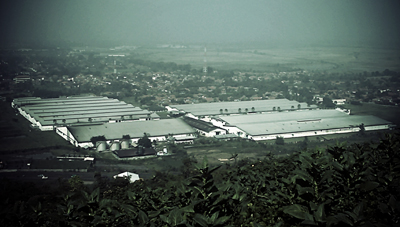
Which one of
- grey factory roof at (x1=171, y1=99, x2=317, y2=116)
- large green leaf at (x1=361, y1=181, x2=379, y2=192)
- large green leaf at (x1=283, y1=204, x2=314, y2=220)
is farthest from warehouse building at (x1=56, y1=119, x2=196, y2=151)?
large green leaf at (x1=283, y1=204, x2=314, y2=220)

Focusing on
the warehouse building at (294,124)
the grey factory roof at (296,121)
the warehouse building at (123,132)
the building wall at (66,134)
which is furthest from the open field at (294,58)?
the building wall at (66,134)

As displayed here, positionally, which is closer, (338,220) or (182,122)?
(338,220)

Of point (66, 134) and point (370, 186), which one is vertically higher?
point (370, 186)

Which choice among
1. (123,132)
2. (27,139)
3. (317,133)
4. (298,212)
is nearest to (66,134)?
(27,139)

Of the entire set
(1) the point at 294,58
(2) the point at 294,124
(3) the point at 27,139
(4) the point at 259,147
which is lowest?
(3) the point at 27,139

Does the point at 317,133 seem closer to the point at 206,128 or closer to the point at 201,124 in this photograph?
the point at 206,128

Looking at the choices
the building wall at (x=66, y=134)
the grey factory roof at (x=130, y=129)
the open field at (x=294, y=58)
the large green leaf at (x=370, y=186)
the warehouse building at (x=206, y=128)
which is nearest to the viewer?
the large green leaf at (x=370, y=186)

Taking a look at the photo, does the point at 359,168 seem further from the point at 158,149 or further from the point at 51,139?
the point at 51,139

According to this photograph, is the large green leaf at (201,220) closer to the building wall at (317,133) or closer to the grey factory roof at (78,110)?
the building wall at (317,133)
